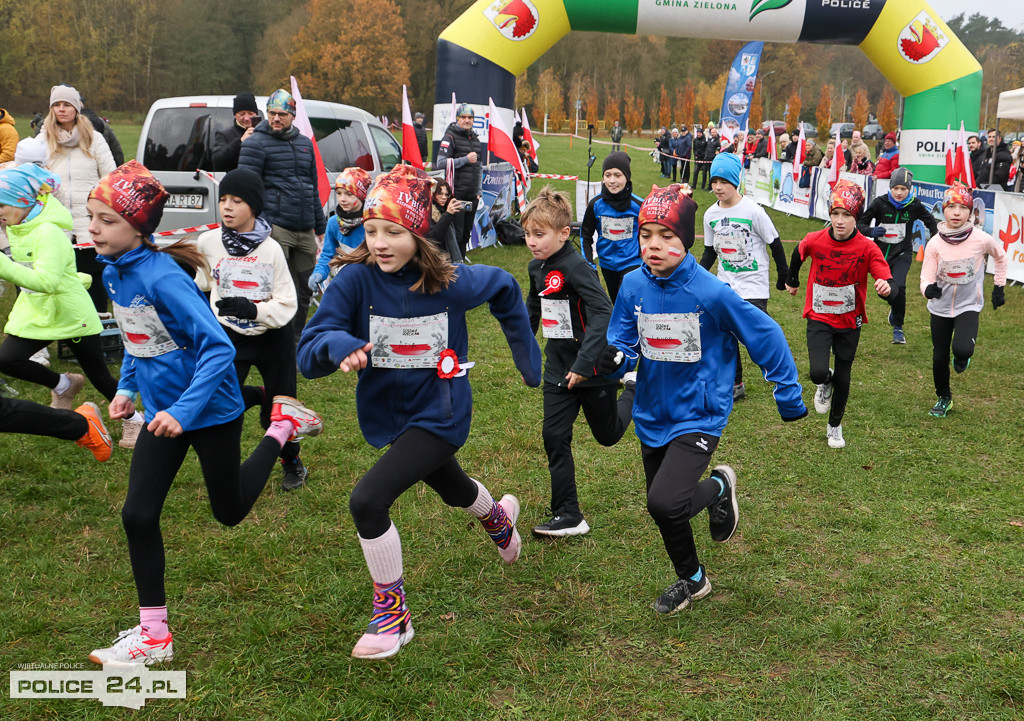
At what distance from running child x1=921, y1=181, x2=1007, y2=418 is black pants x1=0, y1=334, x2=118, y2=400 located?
6.42 m

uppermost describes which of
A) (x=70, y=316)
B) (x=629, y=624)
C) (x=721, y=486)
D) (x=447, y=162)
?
(x=447, y=162)

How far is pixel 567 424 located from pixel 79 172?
17.3ft

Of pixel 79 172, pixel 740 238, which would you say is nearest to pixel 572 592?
pixel 740 238

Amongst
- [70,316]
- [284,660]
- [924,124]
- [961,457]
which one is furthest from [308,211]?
[924,124]

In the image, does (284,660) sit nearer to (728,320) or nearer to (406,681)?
(406,681)

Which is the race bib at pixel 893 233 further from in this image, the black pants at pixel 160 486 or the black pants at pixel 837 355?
the black pants at pixel 160 486

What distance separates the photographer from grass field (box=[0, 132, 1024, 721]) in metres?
3.52

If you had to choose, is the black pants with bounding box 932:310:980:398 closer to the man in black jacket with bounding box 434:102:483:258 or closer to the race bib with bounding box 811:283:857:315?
the race bib with bounding box 811:283:857:315

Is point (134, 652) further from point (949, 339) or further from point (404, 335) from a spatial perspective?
point (949, 339)

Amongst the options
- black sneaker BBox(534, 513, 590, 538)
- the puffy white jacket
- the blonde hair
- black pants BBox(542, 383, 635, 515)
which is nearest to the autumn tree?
the puffy white jacket

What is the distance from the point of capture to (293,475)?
5676mm

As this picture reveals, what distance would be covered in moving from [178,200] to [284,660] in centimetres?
744

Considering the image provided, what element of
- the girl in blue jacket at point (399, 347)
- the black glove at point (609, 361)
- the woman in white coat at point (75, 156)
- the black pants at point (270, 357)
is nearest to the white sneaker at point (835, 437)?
the black glove at point (609, 361)

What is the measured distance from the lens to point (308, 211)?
7.89 metres
